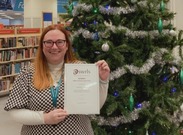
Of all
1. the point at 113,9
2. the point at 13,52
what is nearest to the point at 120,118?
the point at 113,9

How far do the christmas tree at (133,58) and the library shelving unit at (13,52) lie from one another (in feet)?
18.8

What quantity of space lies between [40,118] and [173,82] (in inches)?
62.2

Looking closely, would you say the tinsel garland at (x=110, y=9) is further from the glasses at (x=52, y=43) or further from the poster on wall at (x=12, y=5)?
the poster on wall at (x=12, y=5)

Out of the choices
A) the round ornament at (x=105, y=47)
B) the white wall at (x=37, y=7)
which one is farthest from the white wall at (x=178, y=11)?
the white wall at (x=37, y=7)

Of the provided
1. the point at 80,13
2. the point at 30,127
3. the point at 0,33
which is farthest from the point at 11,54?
the point at 30,127

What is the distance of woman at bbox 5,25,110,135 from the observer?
1.79m

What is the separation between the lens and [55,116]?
66.3 inches

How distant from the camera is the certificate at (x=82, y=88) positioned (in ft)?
5.83

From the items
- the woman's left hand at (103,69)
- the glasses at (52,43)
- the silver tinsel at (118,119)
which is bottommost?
the silver tinsel at (118,119)

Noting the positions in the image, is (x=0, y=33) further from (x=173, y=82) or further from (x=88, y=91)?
(x=88, y=91)

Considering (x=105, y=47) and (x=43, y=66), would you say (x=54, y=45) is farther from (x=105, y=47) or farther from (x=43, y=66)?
(x=105, y=47)

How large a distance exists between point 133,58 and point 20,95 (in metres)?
1.31

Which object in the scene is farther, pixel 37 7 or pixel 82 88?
pixel 37 7

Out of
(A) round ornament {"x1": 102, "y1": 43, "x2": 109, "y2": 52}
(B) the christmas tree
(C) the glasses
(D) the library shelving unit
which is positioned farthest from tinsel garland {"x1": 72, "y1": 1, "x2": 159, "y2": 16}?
(D) the library shelving unit
